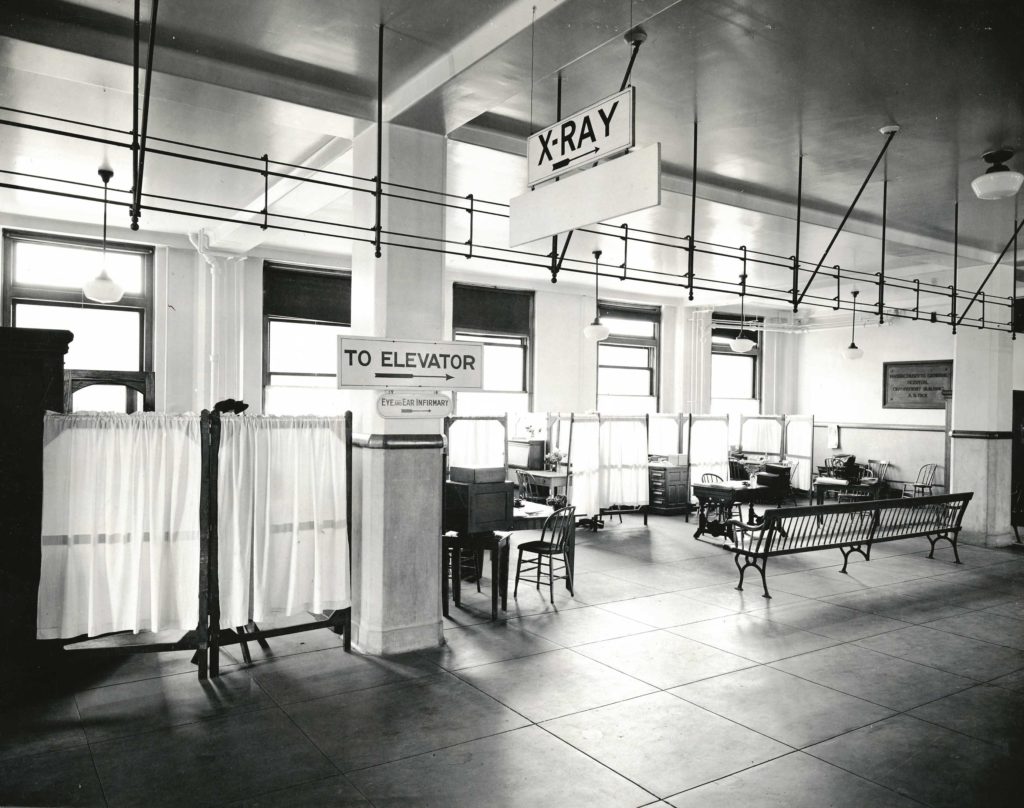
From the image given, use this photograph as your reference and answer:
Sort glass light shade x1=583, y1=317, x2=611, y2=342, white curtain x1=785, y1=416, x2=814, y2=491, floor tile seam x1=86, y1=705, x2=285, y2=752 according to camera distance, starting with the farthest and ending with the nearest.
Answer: white curtain x1=785, y1=416, x2=814, y2=491
glass light shade x1=583, y1=317, x2=611, y2=342
floor tile seam x1=86, y1=705, x2=285, y2=752

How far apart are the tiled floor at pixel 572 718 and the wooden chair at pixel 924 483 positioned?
24.9ft

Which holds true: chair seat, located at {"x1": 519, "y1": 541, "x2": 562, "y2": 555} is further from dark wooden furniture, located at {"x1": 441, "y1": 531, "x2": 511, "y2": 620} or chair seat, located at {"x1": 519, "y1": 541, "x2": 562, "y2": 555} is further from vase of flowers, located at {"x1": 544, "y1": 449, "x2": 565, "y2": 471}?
vase of flowers, located at {"x1": 544, "y1": 449, "x2": 565, "y2": 471}

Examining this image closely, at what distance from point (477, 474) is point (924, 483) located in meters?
10.8

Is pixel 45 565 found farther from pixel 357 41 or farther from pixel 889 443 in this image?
pixel 889 443

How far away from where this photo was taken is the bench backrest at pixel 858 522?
7.38 metres

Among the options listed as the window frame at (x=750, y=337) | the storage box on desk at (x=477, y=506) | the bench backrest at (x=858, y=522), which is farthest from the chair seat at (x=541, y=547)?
the window frame at (x=750, y=337)

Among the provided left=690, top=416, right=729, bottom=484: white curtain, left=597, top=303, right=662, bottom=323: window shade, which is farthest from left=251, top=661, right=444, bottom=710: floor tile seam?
left=597, top=303, right=662, bottom=323: window shade

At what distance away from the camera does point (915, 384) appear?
14.1 metres

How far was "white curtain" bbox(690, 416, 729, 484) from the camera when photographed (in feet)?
42.8

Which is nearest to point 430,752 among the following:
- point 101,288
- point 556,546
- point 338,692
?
point 338,692

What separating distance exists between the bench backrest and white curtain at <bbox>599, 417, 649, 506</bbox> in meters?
3.12

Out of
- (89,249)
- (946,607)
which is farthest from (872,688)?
(89,249)

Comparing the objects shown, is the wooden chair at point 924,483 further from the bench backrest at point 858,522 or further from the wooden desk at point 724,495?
the bench backrest at point 858,522

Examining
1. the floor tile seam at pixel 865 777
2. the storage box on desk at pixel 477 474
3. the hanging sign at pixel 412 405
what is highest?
the hanging sign at pixel 412 405
